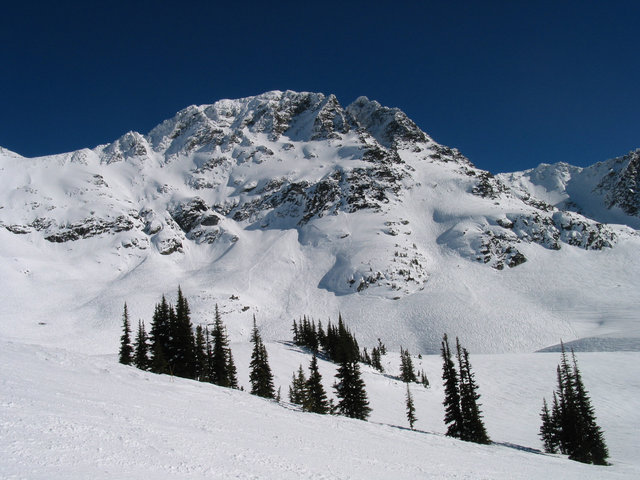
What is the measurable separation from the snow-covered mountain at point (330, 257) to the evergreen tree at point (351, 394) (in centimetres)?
5981

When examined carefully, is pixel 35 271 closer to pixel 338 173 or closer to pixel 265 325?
pixel 265 325

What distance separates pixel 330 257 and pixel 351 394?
100766 millimetres

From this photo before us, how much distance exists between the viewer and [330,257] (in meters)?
137

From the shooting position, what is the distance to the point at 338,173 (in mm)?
182375

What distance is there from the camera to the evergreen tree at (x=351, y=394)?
1412 inches

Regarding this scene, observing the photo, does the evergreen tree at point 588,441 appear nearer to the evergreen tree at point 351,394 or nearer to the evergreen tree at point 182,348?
the evergreen tree at point 351,394

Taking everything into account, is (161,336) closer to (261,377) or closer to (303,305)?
(261,377)

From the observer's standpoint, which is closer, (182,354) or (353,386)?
(353,386)

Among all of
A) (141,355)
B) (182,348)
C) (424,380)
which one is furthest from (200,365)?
(424,380)

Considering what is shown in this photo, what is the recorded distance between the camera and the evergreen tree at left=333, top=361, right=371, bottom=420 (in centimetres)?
3586

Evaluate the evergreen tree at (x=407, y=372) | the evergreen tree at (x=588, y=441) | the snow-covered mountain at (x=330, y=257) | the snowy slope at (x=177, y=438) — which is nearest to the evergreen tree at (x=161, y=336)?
the snowy slope at (x=177, y=438)

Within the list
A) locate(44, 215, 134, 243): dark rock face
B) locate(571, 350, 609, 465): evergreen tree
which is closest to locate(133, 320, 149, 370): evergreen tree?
locate(571, 350, 609, 465): evergreen tree

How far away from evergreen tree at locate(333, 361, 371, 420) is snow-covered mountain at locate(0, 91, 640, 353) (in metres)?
59.8

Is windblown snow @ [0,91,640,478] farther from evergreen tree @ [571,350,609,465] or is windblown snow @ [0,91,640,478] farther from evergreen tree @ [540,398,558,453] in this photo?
evergreen tree @ [571,350,609,465]
